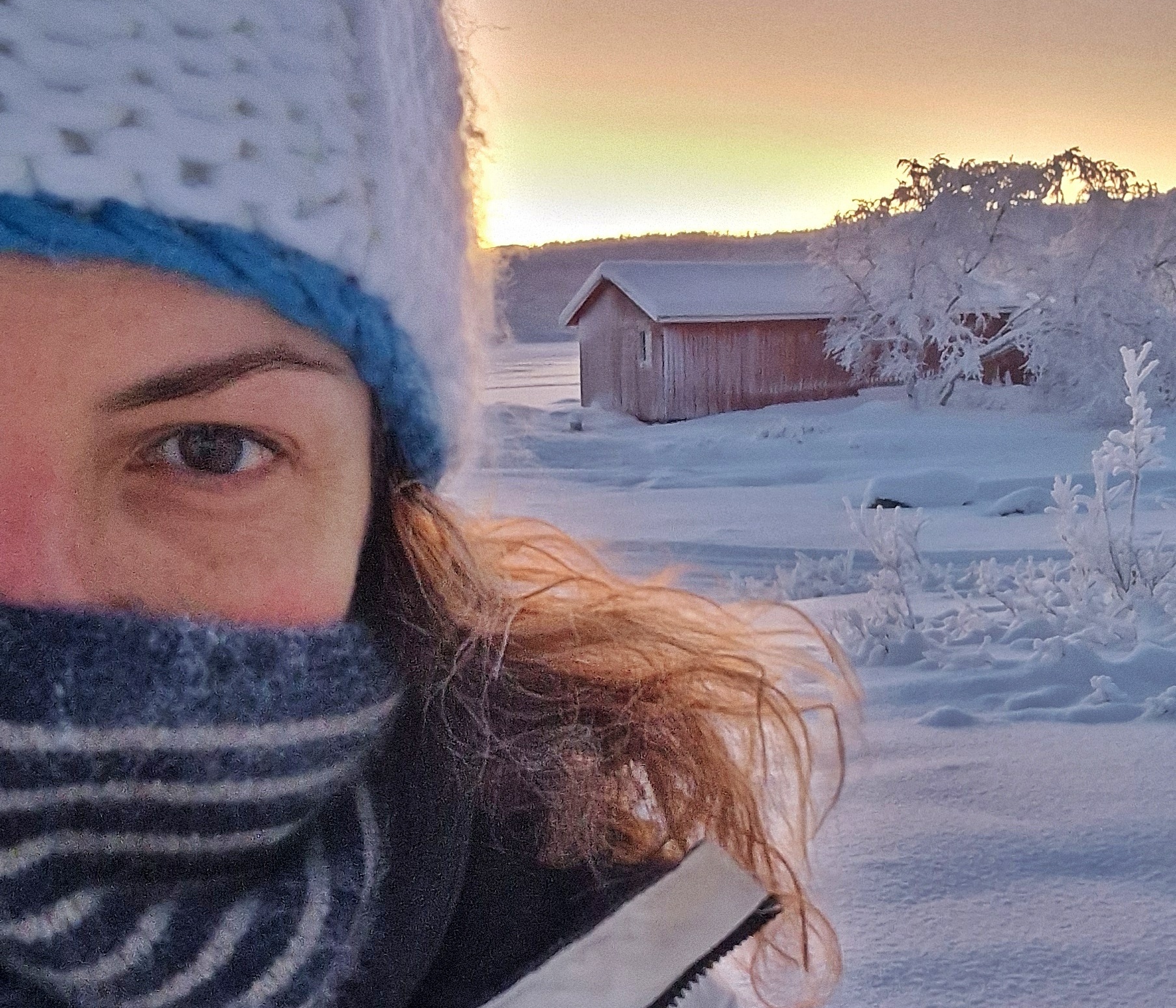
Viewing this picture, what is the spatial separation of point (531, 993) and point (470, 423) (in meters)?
0.41

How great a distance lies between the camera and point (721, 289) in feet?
36.9

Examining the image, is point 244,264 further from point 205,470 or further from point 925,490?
point 925,490

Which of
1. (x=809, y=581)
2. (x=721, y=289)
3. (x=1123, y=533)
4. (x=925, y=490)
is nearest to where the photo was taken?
(x=1123, y=533)

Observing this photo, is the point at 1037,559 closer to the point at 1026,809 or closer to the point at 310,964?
the point at 1026,809

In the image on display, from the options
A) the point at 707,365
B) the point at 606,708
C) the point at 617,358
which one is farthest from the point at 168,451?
the point at 617,358

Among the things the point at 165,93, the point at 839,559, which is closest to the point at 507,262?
the point at 165,93

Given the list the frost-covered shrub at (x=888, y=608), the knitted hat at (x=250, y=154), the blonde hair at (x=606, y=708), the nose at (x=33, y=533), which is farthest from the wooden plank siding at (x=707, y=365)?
the nose at (x=33, y=533)

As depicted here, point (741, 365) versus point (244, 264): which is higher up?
point (741, 365)

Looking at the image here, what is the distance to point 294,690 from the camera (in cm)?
56

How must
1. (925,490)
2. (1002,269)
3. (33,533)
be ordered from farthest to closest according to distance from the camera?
(1002,269), (925,490), (33,533)

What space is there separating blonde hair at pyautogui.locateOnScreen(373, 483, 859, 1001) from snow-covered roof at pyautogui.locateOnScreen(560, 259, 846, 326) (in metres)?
9.72

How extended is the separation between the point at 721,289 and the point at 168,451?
11.1 m

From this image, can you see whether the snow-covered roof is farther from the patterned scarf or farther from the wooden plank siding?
the patterned scarf

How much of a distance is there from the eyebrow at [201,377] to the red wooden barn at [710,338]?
32.9 ft
